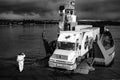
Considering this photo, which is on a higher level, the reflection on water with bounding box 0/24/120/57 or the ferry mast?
the ferry mast

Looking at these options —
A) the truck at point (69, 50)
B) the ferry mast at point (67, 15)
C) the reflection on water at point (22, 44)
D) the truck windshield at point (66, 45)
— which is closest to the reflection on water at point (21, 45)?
the reflection on water at point (22, 44)

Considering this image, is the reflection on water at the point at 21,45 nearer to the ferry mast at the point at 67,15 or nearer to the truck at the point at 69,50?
the ferry mast at the point at 67,15

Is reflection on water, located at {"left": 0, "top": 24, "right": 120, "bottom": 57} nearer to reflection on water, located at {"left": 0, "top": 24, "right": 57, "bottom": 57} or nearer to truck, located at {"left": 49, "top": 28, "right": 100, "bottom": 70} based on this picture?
reflection on water, located at {"left": 0, "top": 24, "right": 57, "bottom": 57}

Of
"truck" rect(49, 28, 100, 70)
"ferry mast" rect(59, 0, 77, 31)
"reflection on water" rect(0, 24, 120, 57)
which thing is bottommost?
"reflection on water" rect(0, 24, 120, 57)

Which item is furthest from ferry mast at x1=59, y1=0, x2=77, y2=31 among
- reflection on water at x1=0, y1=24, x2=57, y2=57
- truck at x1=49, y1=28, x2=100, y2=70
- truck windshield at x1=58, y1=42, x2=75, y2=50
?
reflection on water at x1=0, y1=24, x2=57, y2=57

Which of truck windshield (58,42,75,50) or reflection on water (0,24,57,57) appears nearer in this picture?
truck windshield (58,42,75,50)

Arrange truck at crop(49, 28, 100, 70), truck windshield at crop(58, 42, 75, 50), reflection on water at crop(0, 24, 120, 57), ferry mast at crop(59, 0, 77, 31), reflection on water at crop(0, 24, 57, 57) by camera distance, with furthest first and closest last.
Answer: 1. reflection on water at crop(0, 24, 120, 57)
2. reflection on water at crop(0, 24, 57, 57)
3. ferry mast at crop(59, 0, 77, 31)
4. truck windshield at crop(58, 42, 75, 50)
5. truck at crop(49, 28, 100, 70)

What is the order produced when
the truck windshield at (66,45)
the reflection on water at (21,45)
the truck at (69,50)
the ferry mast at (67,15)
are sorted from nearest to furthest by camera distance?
the truck at (69,50) < the truck windshield at (66,45) < the ferry mast at (67,15) < the reflection on water at (21,45)

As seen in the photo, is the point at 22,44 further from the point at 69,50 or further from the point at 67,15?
the point at 69,50

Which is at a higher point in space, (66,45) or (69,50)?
(66,45)

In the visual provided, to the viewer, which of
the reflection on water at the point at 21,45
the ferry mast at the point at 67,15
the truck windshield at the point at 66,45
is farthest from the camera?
the reflection on water at the point at 21,45

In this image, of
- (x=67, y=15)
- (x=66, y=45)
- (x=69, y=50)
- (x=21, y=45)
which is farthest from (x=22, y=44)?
(x=69, y=50)

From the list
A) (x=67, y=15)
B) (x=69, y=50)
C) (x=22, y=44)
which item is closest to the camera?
(x=69, y=50)

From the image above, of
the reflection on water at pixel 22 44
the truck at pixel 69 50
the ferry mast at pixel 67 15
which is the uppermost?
the ferry mast at pixel 67 15
